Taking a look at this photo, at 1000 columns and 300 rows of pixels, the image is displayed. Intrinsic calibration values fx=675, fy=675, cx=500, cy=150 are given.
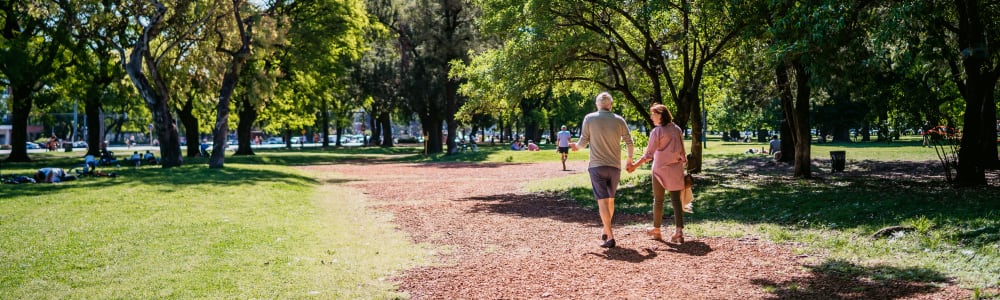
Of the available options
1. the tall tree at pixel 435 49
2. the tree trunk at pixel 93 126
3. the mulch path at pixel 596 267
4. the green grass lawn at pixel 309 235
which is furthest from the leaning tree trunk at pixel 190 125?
the mulch path at pixel 596 267

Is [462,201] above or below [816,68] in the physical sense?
below

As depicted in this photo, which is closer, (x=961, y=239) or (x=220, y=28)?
(x=961, y=239)

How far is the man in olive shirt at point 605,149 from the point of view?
8.03 m

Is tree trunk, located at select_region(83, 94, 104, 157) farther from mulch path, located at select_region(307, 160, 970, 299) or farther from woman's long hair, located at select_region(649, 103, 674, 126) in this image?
woman's long hair, located at select_region(649, 103, 674, 126)

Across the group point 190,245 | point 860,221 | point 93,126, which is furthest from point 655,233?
point 93,126

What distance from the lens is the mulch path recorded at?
593 cm

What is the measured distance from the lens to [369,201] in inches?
624

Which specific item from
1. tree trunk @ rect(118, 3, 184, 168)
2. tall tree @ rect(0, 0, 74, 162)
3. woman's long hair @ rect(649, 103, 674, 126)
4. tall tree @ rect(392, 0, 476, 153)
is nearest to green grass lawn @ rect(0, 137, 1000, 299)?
woman's long hair @ rect(649, 103, 674, 126)

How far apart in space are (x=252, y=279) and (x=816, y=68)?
8218 millimetres

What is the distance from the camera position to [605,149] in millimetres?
8062

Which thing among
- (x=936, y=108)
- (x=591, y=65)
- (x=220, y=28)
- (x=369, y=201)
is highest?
(x=220, y=28)

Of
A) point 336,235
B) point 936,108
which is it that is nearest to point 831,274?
point 336,235

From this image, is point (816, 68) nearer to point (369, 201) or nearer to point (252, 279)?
point (252, 279)

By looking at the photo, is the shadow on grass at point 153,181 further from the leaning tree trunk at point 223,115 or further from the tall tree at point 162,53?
the tall tree at point 162,53
